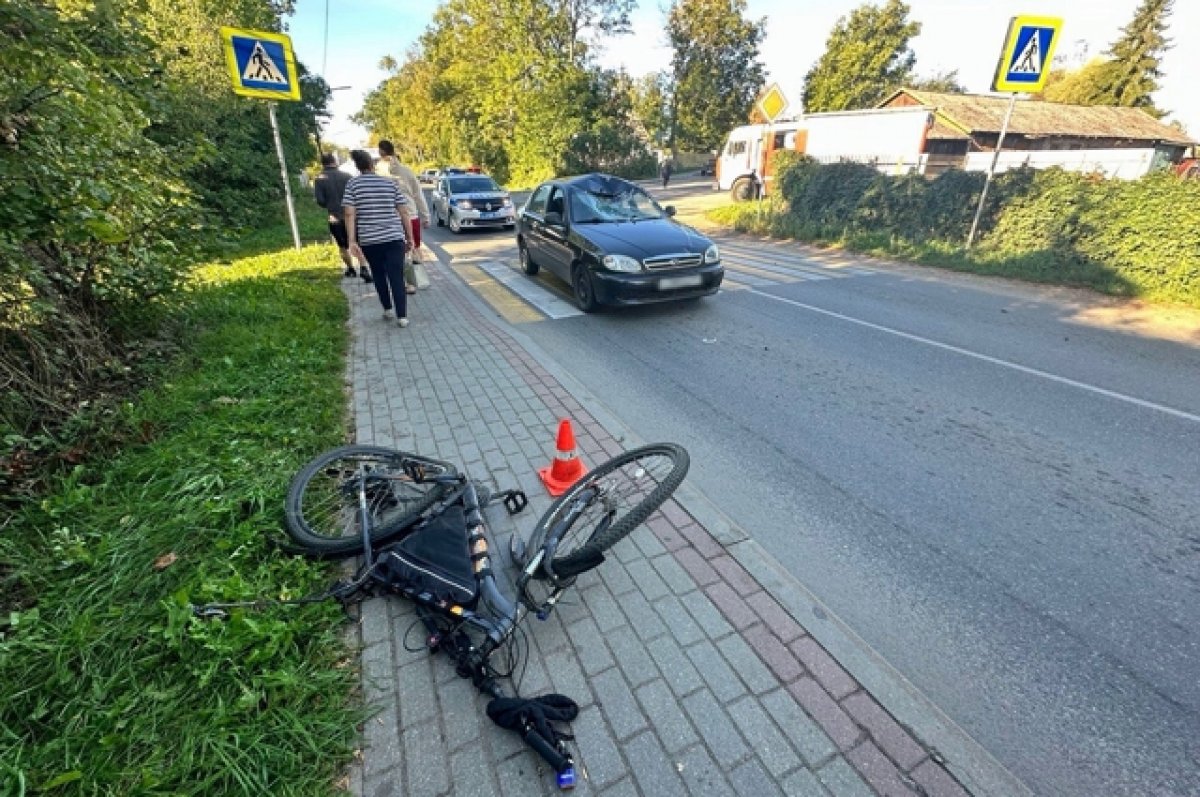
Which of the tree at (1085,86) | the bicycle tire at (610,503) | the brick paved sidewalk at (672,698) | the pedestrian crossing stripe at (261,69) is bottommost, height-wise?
the brick paved sidewalk at (672,698)

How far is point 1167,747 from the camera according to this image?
1.79 meters

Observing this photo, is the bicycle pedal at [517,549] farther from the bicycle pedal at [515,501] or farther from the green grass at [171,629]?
the green grass at [171,629]

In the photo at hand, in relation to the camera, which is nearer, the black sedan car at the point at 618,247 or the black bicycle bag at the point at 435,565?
the black bicycle bag at the point at 435,565

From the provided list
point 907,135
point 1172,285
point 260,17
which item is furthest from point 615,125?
point 1172,285

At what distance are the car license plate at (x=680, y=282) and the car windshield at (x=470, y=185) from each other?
11.8m

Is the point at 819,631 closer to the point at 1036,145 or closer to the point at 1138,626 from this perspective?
the point at 1138,626

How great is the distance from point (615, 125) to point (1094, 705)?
40.8 meters

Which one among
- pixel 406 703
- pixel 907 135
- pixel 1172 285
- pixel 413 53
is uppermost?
pixel 413 53

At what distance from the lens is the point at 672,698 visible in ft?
6.29

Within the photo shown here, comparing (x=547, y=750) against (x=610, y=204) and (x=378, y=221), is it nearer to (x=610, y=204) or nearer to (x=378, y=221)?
(x=378, y=221)

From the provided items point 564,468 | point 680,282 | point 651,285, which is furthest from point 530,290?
point 564,468

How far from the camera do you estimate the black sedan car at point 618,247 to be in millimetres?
6469

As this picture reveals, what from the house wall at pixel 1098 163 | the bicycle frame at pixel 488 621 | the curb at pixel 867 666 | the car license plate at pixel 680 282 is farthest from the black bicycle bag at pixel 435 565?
the house wall at pixel 1098 163

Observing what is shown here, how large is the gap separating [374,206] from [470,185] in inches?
467
